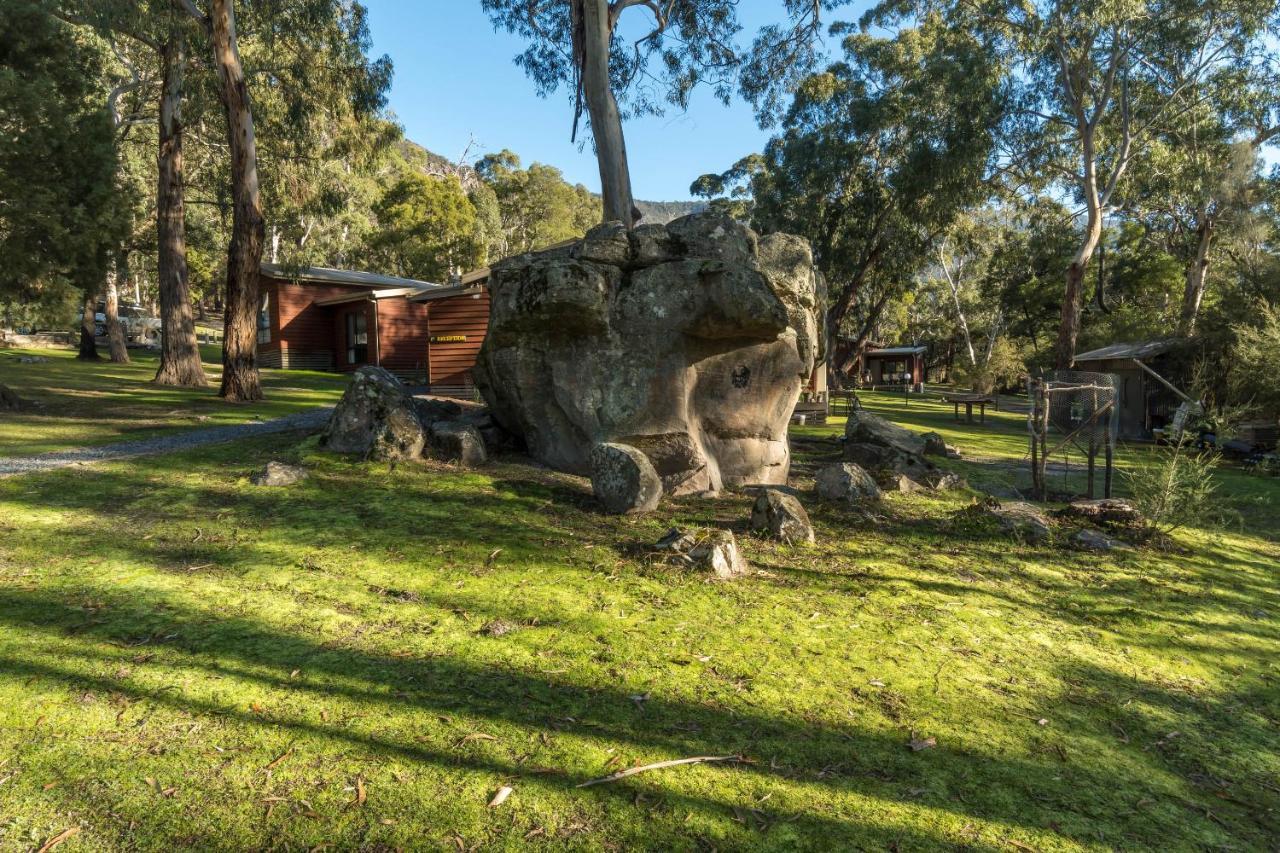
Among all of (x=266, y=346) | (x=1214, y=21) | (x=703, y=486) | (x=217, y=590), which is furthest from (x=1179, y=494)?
(x=266, y=346)

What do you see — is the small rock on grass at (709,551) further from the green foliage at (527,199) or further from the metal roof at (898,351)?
the green foliage at (527,199)

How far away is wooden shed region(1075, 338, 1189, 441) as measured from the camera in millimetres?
19688

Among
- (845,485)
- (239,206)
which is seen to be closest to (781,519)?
(845,485)

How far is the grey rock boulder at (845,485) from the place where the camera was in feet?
26.1

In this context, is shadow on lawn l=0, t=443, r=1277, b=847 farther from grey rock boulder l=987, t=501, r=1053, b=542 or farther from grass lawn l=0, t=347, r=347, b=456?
grass lawn l=0, t=347, r=347, b=456

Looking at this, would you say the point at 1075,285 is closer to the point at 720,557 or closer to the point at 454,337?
the point at 454,337

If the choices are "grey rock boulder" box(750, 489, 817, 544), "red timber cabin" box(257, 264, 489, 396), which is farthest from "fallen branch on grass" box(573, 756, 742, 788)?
"red timber cabin" box(257, 264, 489, 396)

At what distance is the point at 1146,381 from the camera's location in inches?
809

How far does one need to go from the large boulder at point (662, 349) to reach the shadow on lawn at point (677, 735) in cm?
460

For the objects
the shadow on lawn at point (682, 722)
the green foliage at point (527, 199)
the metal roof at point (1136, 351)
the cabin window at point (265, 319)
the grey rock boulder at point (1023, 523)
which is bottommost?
the shadow on lawn at point (682, 722)

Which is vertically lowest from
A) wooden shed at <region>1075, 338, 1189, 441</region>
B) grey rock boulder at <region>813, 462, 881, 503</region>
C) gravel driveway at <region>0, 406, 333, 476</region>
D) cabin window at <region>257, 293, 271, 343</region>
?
grey rock boulder at <region>813, 462, 881, 503</region>

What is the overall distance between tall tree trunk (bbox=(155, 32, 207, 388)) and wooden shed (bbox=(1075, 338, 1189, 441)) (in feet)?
85.3

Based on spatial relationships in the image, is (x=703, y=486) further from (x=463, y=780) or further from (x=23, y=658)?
(x=23, y=658)

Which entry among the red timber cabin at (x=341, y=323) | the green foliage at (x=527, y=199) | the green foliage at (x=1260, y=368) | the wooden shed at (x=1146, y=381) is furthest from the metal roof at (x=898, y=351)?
the red timber cabin at (x=341, y=323)
